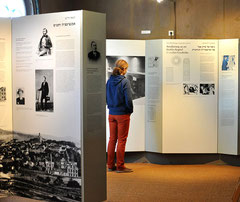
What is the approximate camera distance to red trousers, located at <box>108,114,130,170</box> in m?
7.59

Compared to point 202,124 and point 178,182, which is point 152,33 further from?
point 178,182

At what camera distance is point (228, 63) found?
8.51 m

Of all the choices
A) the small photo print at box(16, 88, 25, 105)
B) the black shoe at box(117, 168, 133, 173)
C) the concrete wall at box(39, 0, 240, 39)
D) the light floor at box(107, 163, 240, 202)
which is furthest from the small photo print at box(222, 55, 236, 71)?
the small photo print at box(16, 88, 25, 105)

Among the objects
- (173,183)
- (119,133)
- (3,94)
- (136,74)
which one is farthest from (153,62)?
(3,94)

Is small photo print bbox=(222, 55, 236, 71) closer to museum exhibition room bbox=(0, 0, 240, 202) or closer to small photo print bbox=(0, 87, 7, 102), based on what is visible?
museum exhibition room bbox=(0, 0, 240, 202)

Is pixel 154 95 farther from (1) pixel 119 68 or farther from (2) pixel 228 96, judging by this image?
(2) pixel 228 96

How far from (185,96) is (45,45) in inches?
150

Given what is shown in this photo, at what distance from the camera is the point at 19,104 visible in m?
5.98

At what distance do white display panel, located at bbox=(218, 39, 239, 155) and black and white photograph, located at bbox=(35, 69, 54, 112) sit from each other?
4154 millimetres

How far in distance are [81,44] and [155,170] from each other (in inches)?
147

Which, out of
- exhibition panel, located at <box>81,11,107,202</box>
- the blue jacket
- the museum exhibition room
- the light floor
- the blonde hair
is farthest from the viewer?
the blonde hair

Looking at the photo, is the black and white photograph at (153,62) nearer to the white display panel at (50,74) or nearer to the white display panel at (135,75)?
the white display panel at (135,75)

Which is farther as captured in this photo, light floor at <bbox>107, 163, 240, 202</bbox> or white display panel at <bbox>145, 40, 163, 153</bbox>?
white display panel at <bbox>145, 40, 163, 153</bbox>

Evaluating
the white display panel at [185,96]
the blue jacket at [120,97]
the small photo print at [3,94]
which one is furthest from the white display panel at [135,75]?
the small photo print at [3,94]
